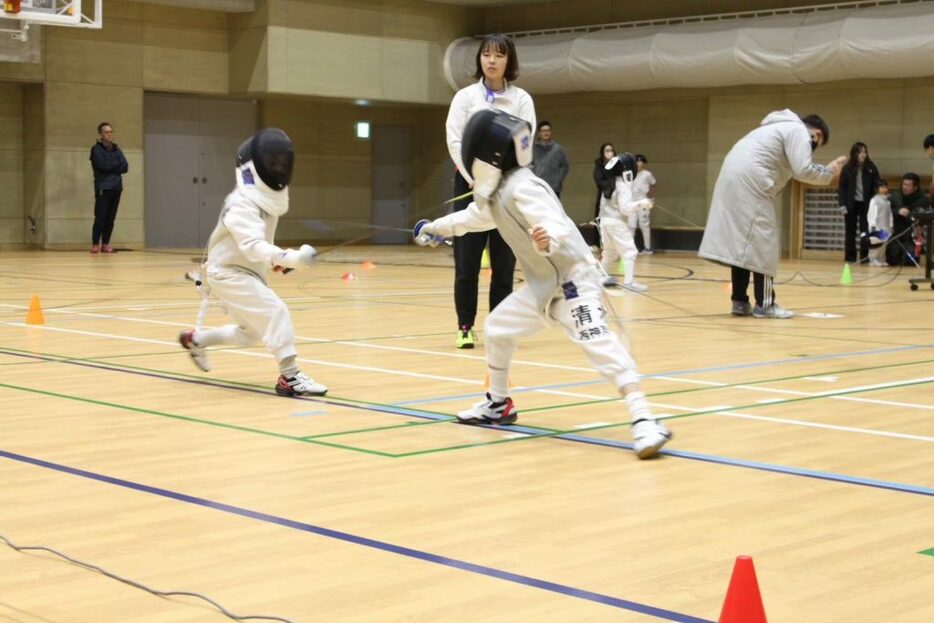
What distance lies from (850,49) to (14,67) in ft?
39.0

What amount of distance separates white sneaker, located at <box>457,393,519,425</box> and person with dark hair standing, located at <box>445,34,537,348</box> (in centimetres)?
202

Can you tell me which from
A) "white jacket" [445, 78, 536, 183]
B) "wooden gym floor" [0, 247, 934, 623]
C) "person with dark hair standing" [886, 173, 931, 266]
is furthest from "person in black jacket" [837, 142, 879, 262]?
"white jacket" [445, 78, 536, 183]

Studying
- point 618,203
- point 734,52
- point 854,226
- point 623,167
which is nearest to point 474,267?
point 618,203

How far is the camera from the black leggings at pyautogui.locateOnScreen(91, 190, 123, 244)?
19500 millimetres

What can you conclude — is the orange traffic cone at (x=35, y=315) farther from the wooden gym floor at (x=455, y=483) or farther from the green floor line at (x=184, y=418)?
the green floor line at (x=184, y=418)

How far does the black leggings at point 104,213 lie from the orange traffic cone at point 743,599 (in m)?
18.0

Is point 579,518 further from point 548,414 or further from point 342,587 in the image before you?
point 548,414

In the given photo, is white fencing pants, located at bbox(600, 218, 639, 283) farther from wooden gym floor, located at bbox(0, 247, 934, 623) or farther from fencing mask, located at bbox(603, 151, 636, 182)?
wooden gym floor, located at bbox(0, 247, 934, 623)

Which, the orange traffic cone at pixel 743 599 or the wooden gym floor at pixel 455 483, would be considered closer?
the orange traffic cone at pixel 743 599

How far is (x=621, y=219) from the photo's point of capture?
12.9 meters

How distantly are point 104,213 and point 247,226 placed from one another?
563 inches

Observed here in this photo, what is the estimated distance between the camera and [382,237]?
84.3ft

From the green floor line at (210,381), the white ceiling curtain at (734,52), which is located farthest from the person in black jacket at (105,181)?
the green floor line at (210,381)

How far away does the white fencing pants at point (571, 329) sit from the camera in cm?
484
